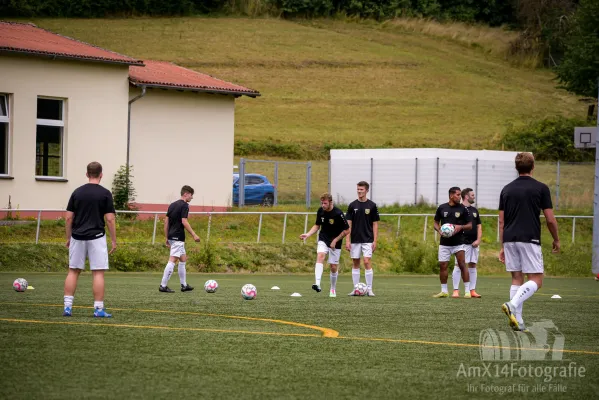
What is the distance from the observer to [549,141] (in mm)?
61312

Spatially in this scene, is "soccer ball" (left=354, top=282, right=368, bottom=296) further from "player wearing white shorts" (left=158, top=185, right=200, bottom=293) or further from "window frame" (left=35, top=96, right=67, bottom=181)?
"window frame" (left=35, top=96, right=67, bottom=181)

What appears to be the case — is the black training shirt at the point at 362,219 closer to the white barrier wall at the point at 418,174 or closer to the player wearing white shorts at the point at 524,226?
the player wearing white shorts at the point at 524,226

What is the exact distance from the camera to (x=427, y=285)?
2623cm

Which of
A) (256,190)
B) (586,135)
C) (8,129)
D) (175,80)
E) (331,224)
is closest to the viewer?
(331,224)

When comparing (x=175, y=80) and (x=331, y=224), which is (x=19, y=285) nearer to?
(x=331, y=224)

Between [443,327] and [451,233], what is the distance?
6.29 meters

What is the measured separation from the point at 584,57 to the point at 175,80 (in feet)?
99.3

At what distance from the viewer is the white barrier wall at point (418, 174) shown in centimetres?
4634

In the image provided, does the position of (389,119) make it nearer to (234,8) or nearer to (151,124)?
(234,8)

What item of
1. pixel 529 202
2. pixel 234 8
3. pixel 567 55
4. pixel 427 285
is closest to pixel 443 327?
pixel 529 202

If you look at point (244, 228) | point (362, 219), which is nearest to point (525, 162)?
point (362, 219)

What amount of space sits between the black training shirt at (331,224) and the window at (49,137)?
18.3 meters

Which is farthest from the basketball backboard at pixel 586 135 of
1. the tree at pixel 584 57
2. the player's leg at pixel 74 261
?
the tree at pixel 584 57

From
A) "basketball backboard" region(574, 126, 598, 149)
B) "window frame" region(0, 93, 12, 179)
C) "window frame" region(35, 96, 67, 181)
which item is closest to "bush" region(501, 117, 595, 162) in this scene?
"basketball backboard" region(574, 126, 598, 149)
